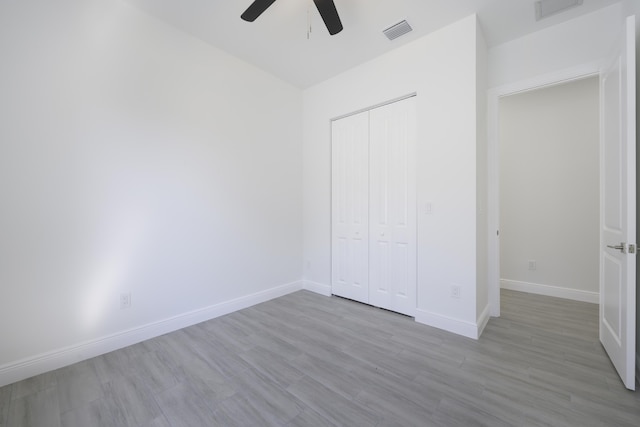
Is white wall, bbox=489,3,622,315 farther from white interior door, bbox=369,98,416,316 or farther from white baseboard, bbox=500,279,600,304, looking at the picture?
white baseboard, bbox=500,279,600,304

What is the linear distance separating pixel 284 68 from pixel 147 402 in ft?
11.6

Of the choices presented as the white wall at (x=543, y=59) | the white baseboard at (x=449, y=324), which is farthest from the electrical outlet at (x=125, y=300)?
the white wall at (x=543, y=59)

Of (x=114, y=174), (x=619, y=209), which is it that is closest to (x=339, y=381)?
(x=619, y=209)

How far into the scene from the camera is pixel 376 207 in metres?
3.12

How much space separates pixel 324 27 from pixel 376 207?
1.97 meters

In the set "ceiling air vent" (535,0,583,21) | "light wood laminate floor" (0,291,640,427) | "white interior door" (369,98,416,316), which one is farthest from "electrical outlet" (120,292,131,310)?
"ceiling air vent" (535,0,583,21)

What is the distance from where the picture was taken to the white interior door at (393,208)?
2.81 m

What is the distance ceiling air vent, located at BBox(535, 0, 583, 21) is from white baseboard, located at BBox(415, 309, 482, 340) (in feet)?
9.33

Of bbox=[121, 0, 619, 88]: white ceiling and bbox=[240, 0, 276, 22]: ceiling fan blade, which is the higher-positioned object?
bbox=[121, 0, 619, 88]: white ceiling

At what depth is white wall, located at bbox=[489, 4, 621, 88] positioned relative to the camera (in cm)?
225

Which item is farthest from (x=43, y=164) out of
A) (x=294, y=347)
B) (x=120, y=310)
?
(x=294, y=347)

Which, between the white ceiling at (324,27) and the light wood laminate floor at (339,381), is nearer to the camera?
the light wood laminate floor at (339,381)

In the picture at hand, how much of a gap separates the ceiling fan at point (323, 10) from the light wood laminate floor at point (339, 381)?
2628mm

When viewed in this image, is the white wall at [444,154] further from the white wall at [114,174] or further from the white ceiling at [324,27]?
the white wall at [114,174]
